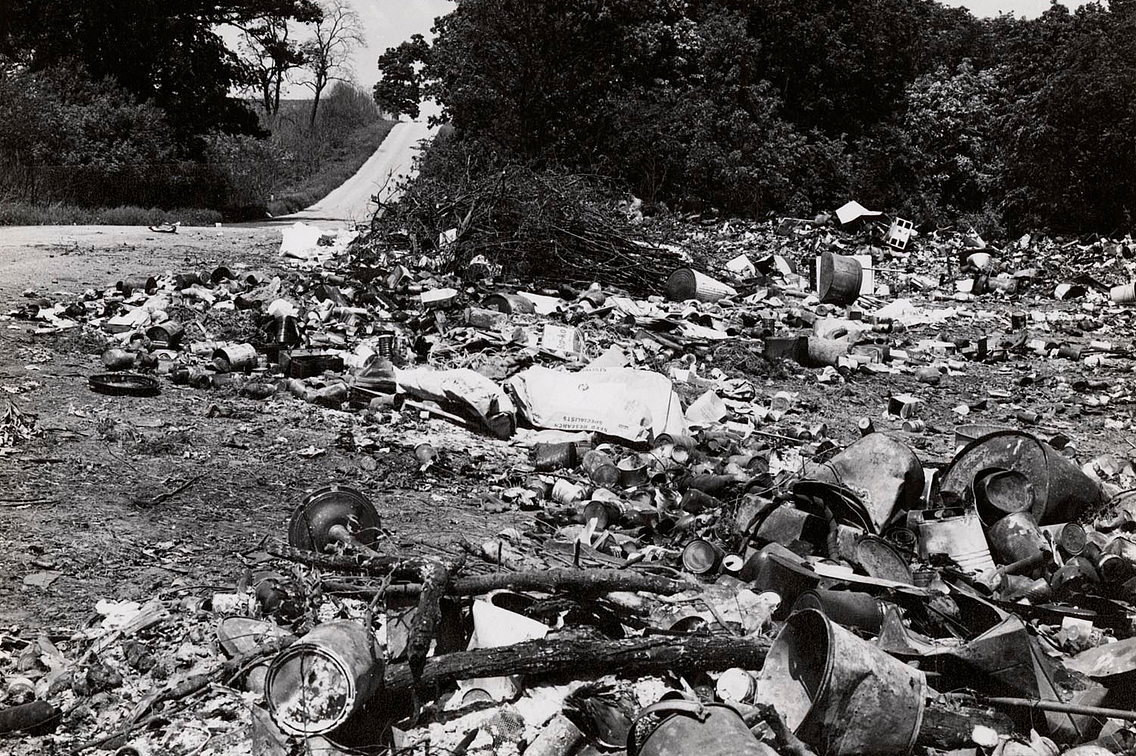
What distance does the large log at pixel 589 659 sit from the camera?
2.66 m

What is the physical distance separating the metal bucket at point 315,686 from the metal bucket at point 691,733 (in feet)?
2.64

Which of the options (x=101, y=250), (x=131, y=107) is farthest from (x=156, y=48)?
(x=101, y=250)

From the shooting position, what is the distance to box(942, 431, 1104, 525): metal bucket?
4.23m

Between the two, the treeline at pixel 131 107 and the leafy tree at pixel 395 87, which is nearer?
the treeline at pixel 131 107

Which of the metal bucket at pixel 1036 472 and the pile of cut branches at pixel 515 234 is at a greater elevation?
the pile of cut branches at pixel 515 234

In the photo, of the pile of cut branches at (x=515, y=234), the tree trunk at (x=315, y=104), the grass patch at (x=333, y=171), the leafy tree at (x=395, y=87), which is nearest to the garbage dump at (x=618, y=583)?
the pile of cut branches at (x=515, y=234)

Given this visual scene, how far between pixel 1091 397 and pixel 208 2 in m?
20.0

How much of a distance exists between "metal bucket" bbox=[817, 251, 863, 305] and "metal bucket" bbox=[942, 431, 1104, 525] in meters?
7.20

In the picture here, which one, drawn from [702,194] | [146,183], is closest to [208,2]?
[146,183]

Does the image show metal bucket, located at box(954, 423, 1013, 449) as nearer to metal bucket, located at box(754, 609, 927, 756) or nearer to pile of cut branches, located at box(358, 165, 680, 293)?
metal bucket, located at box(754, 609, 927, 756)

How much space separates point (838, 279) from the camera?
37.3ft

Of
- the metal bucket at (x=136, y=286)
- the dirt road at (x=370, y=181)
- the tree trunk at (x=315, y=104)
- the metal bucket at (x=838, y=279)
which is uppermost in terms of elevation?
the tree trunk at (x=315, y=104)

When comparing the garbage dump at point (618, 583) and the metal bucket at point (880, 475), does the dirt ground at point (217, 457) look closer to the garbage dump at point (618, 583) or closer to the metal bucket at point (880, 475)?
the garbage dump at point (618, 583)

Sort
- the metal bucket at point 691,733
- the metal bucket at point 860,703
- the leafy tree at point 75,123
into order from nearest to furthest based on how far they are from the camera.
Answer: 1. the metal bucket at point 691,733
2. the metal bucket at point 860,703
3. the leafy tree at point 75,123
